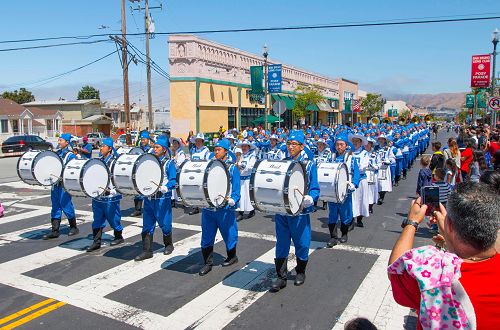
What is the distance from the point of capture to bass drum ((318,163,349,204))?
22.4ft

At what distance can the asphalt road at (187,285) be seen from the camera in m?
4.89

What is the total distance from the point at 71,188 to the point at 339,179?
4451 millimetres

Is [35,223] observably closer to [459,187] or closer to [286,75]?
[459,187]

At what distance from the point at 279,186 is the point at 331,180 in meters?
1.78

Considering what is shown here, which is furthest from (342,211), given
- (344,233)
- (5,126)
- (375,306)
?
(5,126)

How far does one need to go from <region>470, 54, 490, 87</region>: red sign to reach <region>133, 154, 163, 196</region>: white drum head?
23490 mm

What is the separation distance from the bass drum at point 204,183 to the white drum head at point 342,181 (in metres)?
1.84

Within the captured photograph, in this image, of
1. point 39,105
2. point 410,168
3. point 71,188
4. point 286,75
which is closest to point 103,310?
point 71,188

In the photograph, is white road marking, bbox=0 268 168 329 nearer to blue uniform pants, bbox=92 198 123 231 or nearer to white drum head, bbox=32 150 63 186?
blue uniform pants, bbox=92 198 123 231

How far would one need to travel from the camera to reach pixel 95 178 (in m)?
7.34

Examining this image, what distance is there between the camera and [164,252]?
7336 mm

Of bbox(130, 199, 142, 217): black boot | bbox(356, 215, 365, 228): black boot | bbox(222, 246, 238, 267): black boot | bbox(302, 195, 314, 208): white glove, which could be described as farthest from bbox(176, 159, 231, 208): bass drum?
bbox(130, 199, 142, 217): black boot

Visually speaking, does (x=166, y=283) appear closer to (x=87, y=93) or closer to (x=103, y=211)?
(x=103, y=211)

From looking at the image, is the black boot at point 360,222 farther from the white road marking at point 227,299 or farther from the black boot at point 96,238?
the black boot at point 96,238
